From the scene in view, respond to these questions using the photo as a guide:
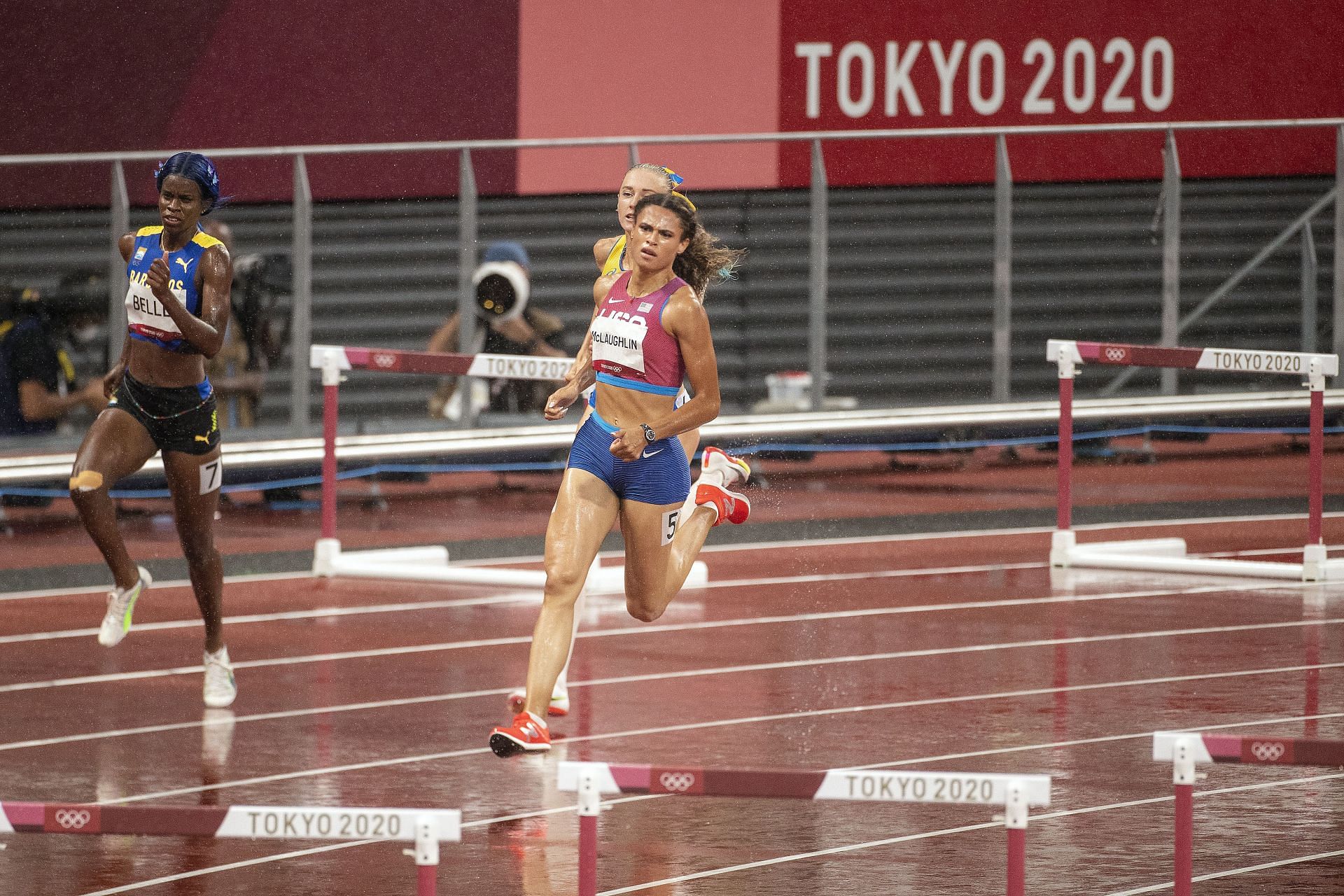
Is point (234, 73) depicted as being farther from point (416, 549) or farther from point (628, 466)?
point (628, 466)

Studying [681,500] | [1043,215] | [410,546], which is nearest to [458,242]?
[410,546]

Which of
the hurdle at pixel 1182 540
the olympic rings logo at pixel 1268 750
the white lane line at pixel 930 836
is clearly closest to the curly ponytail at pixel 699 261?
the white lane line at pixel 930 836

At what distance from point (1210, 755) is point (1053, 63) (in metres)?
16.2

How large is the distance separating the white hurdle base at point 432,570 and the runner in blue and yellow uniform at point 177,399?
3.20 meters

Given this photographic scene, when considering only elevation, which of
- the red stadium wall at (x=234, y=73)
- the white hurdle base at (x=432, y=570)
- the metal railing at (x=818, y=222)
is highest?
the red stadium wall at (x=234, y=73)

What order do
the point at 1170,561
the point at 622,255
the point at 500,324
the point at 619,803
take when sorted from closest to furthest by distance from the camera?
1. the point at 619,803
2. the point at 622,255
3. the point at 1170,561
4. the point at 500,324

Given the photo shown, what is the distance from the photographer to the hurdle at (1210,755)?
17.7ft

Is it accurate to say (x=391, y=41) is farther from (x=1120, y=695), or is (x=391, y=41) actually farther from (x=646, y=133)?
(x=1120, y=695)

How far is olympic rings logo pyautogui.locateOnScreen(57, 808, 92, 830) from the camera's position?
5.15 metres

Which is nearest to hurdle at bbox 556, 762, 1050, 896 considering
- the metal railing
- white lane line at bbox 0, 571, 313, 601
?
white lane line at bbox 0, 571, 313, 601

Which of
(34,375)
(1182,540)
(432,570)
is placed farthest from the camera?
(34,375)

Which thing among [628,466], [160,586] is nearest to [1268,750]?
[628,466]

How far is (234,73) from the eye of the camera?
18.5 metres

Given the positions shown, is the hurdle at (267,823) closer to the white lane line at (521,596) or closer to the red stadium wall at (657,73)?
the white lane line at (521,596)
